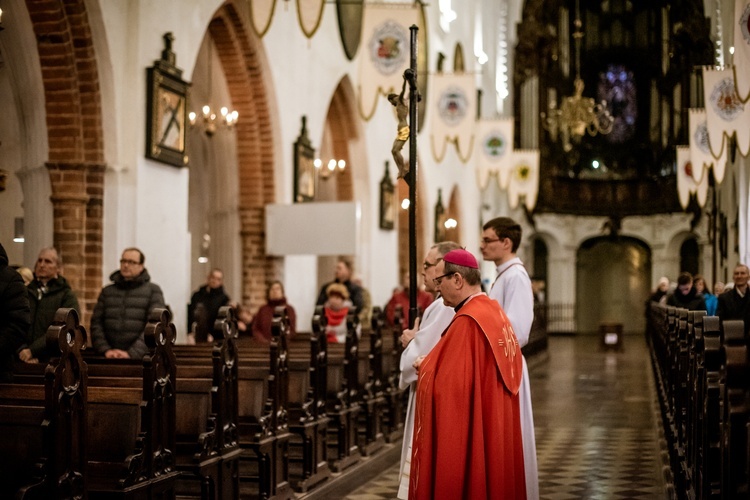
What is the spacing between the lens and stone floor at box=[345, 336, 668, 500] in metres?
8.71

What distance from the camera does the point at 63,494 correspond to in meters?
4.85

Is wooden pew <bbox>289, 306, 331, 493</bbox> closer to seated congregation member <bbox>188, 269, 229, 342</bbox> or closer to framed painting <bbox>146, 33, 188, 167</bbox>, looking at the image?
seated congregation member <bbox>188, 269, 229, 342</bbox>

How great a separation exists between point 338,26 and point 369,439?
31.5 ft

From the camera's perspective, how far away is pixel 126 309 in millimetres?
8438

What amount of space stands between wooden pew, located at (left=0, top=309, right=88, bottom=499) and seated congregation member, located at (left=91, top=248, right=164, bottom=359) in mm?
3058

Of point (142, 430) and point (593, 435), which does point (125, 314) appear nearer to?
point (142, 430)

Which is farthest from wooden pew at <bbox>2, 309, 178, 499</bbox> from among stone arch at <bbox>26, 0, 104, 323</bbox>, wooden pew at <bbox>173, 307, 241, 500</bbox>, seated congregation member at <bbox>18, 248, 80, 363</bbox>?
stone arch at <bbox>26, 0, 104, 323</bbox>

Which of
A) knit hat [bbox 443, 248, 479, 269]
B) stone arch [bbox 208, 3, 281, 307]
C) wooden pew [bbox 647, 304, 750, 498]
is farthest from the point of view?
stone arch [bbox 208, 3, 281, 307]

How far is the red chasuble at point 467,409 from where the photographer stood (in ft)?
16.3

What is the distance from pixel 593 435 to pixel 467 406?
731cm

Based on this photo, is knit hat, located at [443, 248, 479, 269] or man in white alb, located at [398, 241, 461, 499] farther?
man in white alb, located at [398, 241, 461, 499]

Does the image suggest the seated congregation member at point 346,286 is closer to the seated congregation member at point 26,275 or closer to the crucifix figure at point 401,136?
the seated congregation member at point 26,275

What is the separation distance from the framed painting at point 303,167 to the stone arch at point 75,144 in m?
5.23

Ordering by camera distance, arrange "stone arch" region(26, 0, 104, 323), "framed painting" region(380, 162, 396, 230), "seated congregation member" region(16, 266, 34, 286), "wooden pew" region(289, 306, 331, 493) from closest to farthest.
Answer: "wooden pew" region(289, 306, 331, 493), "seated congregation member" region(16, 266, 34, 286), "stone arch" region(26, 0, 104, 323), "framed painting" region(380, 162, 396, 230)
